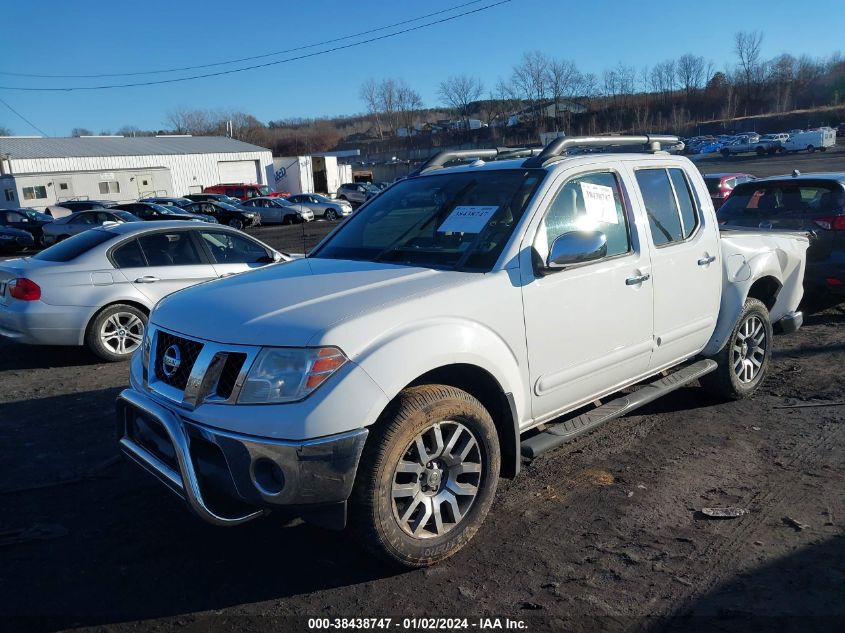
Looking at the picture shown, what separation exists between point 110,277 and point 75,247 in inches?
25.6

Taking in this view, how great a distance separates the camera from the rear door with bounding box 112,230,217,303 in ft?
24.9

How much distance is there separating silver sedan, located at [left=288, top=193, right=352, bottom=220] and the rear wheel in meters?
32.8

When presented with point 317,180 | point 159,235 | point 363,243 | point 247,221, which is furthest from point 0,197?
point 363,243

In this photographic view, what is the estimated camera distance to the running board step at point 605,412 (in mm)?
3724

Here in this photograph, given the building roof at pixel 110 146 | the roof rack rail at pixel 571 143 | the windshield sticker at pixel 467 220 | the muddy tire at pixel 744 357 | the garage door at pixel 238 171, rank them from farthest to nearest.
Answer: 1. the garage door at pixel 238 171
2. the building roof at pixel 110 146
3. the muddy tire at pixel 744 357
4. the roof rack rail at pixel 571 143
5. the windshield sticker at pixel 467 220

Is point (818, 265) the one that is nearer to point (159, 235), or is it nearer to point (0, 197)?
point (159, 235)

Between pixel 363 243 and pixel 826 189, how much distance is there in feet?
21.1

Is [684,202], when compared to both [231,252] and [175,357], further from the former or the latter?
[231,252]

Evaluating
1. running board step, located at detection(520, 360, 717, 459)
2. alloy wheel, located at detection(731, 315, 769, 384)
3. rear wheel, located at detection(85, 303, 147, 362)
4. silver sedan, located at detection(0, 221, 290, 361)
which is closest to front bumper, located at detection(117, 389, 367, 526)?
running board step, located at detection(520, 360, 717, 459)

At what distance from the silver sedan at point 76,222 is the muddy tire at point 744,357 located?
24169 millimetres

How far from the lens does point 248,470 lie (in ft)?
9.41

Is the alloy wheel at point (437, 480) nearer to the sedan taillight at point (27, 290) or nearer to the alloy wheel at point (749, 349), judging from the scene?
the alloy wheel at point (749, 349)

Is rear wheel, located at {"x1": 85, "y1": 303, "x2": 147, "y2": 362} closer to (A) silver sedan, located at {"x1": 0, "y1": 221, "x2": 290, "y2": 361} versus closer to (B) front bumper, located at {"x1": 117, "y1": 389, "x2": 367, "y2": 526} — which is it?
(A) silver sedan, located at {"x1": 0, "y1": 221, "x2": 290, "y2": 361}

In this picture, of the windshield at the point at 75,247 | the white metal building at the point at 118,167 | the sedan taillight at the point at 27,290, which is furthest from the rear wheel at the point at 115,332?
the white metal building at the point at 118,167
